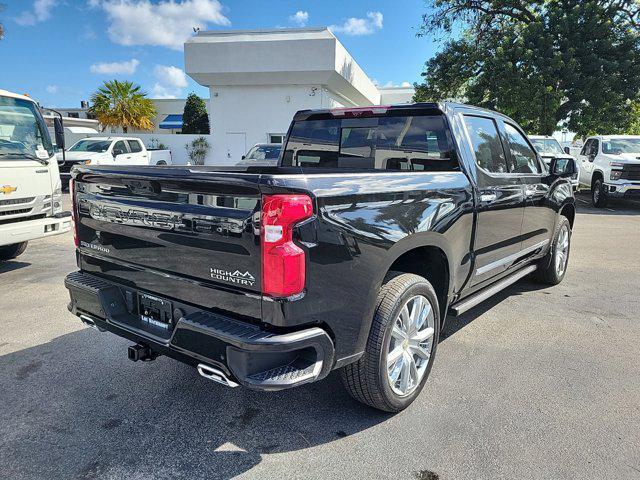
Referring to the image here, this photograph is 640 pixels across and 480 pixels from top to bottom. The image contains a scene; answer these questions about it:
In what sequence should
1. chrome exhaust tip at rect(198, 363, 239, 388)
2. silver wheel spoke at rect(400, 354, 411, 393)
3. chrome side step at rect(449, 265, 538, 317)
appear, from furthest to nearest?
chrome side step at rect(449, 265, 538, 317) < silver wheel spoke at rect(400, 354, 411, 393) < chrome exhaust tip at rect(198, 363, 239, 388)

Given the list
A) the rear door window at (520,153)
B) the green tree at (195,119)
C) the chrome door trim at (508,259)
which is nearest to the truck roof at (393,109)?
the rear door window at (520,153)

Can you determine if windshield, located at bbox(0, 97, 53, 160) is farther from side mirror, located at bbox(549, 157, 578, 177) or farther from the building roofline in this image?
the building roofline

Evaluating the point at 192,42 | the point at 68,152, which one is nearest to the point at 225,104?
the point at 192,42

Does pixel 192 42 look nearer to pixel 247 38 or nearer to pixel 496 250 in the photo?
pixel 247 38

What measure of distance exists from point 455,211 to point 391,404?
4.54 feet

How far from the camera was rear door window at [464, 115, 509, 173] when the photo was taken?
12.5 ft

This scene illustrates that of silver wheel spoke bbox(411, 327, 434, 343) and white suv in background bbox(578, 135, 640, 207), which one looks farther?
white suv in background bbox(578, 135, 640, 207)

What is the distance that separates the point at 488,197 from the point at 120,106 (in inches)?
1529

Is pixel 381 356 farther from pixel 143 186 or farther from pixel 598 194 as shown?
pixel 598 194

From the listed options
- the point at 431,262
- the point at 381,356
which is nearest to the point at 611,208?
the point at 431,262

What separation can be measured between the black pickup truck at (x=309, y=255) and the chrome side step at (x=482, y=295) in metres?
0.02

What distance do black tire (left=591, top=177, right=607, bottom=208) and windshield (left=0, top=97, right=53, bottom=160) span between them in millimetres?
13788

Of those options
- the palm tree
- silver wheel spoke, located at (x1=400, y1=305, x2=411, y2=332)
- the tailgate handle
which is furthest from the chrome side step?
the palm tree

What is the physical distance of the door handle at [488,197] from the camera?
364 cm
